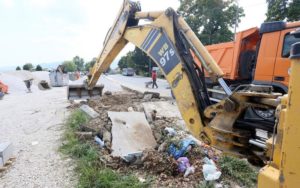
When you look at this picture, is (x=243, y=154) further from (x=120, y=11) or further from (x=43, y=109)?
(x=43, y=109)

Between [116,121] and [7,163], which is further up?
[116,121]

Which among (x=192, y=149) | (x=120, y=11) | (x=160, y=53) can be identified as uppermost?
(x=120, y=11)

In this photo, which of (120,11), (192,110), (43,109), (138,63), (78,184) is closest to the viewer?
(192,110)

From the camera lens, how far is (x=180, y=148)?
15.2 feet

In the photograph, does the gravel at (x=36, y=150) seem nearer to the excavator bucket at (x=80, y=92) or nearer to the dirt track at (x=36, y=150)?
the dirt track at (x=36, y=150)

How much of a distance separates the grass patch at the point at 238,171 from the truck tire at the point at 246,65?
412 centimetres

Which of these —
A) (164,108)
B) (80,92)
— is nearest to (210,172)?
(164,108)

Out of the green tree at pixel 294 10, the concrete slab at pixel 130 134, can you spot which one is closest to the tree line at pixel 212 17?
the green tree at pixel 294 10

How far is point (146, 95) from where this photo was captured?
35.8 feet

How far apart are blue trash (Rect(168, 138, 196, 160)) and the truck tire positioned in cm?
386

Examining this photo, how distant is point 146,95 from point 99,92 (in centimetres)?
216

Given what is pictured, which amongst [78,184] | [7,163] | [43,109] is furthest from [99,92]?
[78,184]

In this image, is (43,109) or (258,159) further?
(43,109)

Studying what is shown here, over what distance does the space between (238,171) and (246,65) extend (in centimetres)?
452
